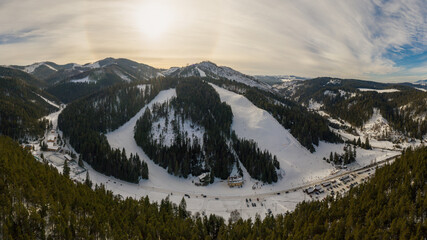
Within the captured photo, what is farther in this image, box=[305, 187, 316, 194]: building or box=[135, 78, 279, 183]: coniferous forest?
box=[135, 78, 279, 183]: coniferous forest

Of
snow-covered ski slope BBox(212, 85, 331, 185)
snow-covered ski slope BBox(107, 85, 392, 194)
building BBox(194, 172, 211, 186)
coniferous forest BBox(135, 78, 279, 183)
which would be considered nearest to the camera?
snow-covered ski slope BBox(107, 85, 392, 194)

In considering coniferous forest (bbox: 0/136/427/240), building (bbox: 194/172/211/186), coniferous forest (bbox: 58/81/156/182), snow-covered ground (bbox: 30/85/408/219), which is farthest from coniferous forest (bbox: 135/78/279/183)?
coniferous forest (bbox: 0/136/427/240)

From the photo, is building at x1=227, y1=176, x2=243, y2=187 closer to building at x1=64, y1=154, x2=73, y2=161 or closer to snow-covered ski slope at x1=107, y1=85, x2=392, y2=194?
snow-covered ski slope at x1=107, y1=85, x2=392, y2=194

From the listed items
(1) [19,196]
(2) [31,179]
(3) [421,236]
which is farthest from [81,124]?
(3) [421,236]

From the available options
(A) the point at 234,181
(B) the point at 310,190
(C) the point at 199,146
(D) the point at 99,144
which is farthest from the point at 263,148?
(D) the point at 99,144

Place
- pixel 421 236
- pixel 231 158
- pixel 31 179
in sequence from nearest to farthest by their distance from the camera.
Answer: pixel 421 236 < pixel 31 179 < pixel 231 158

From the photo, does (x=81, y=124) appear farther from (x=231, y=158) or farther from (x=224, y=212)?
(x=224, y=212)

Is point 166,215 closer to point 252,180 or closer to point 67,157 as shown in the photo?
point 252,180
